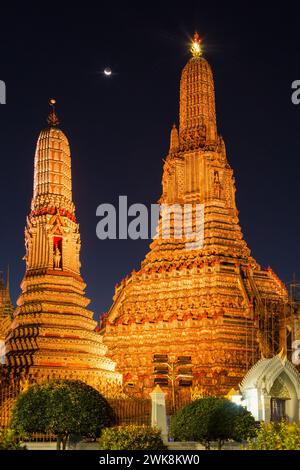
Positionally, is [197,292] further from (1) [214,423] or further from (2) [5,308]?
(1) [214,423]

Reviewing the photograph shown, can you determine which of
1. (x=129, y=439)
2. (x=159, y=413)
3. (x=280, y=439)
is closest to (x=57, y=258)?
(x=159, y=413)

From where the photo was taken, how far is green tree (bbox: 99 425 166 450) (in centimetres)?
2183

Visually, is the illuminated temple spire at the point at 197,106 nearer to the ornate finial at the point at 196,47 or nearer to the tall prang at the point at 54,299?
the ornate finial at the point at 196,47

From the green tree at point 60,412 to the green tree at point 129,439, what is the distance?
2.45m

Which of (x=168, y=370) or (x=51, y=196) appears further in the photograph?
(x=168, y=370)

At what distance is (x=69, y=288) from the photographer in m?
42.8

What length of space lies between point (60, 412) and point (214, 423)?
4.53 m

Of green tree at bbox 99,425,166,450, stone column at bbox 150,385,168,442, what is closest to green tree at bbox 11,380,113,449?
green tree at bbox 99,425,166,450

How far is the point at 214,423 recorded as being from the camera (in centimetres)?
2492

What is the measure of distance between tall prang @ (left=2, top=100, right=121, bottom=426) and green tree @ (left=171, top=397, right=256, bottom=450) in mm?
13501

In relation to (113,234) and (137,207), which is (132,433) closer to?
(113,234)
